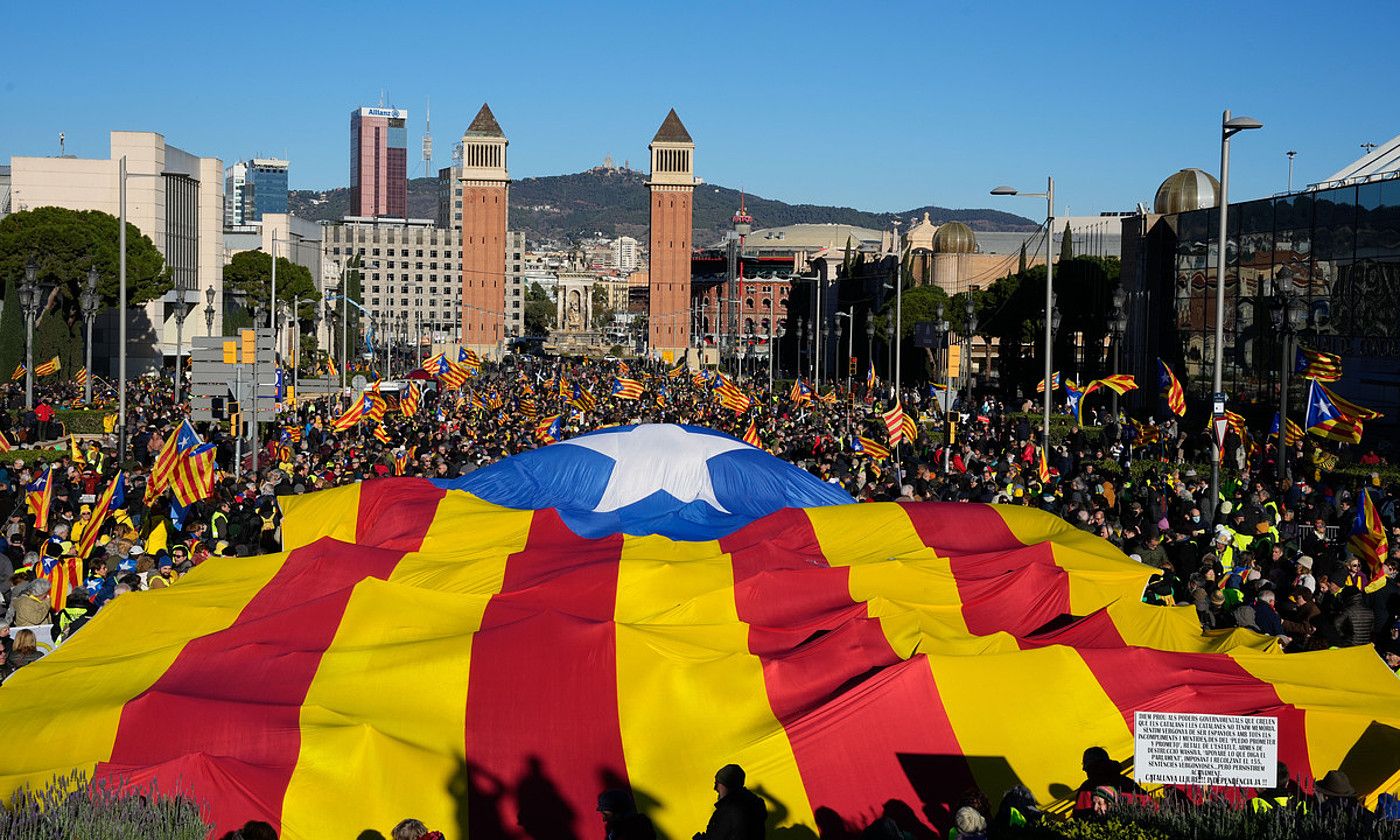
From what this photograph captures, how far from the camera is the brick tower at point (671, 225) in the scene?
6462 inches

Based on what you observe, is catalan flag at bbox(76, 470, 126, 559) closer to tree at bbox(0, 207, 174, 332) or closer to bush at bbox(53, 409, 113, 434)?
bush at bbox(53, 409, 113, 434)

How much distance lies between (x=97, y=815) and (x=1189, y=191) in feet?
208

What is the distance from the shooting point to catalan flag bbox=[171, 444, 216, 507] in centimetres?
2234

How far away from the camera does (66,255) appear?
70312mm

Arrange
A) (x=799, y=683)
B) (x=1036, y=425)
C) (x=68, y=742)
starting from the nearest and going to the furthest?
1. (x=68, y=742)
2. (x=799, y=683)
3. (x=1036, y=425)

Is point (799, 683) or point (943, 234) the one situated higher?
point (943, 234)

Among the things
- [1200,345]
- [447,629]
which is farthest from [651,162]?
[447,629]

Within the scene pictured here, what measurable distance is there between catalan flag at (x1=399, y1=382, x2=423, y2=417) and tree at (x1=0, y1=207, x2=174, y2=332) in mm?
29090

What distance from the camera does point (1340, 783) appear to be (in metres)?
9.23

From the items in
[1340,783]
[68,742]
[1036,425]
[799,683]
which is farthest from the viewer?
[1036,425]

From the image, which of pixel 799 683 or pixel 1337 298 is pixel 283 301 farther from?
pixel 799 683

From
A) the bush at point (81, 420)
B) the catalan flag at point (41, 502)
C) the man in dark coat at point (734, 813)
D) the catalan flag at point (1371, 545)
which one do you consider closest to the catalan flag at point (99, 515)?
the catalan flag at point (41, 502)

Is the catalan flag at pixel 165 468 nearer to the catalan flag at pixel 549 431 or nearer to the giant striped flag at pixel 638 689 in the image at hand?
the giant striped flag at pixel 638 689

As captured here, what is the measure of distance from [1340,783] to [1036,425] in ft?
123
